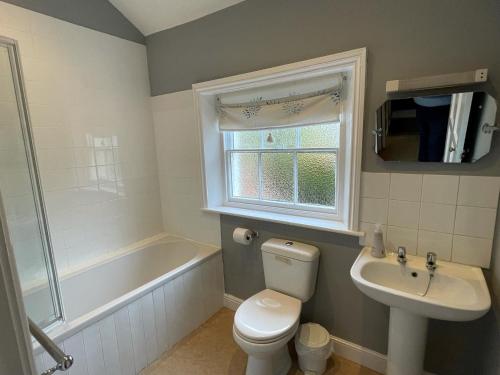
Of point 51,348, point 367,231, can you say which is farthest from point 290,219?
point 51,348

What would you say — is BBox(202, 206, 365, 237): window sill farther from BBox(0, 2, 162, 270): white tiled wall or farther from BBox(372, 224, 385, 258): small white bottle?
BBox(0, 2, 162, 270): white tiled wall

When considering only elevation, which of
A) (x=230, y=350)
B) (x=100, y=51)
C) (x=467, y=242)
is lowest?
(x=230, y=350)

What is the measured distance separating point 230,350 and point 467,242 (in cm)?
163

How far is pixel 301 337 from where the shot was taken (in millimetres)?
1718

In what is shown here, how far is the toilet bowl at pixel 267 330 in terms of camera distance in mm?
1461

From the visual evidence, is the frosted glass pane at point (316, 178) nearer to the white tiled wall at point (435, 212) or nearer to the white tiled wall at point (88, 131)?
the white tiled wall at point (435, 212)

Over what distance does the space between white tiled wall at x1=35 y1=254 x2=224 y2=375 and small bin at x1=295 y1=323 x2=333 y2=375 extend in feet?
2.79

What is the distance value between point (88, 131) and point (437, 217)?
242cm

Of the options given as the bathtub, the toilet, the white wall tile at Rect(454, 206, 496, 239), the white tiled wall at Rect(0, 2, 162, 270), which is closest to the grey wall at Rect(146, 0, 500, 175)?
the white wall tile at Rect(454, 206, 496, 239)

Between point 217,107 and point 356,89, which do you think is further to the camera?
point 217,107

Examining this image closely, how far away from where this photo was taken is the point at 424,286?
1402 mm

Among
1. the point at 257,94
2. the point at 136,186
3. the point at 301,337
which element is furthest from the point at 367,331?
the point at 136,186

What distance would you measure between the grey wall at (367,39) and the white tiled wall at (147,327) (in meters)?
1.53

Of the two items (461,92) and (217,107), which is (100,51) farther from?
(461,92)
